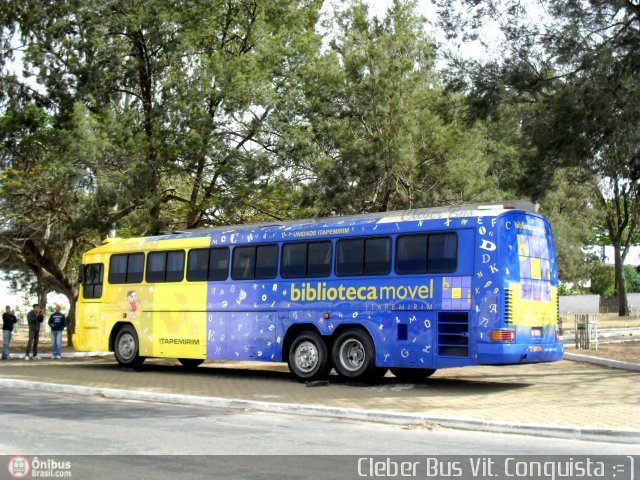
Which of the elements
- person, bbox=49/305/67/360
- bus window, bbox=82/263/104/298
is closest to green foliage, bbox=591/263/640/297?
person, bbox=49/305/67/360

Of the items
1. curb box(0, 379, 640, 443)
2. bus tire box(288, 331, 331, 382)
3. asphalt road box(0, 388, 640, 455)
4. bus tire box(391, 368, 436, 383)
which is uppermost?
bus tire box(288, 331, 331, 382)

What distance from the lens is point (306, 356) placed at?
56.9ft

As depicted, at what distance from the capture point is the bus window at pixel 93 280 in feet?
72.6

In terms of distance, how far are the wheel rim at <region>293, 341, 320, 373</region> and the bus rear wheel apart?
0.45 metres

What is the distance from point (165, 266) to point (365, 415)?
9.48 metres

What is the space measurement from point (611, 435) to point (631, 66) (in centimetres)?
851

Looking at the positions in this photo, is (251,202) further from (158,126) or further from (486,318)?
(486,318)

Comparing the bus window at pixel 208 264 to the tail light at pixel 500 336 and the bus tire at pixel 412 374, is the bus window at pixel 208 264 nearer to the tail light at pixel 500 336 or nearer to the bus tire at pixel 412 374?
the bus tire at pixel 412 374

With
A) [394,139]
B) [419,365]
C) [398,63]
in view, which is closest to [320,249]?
[419,365]

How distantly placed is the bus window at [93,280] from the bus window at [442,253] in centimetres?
1036

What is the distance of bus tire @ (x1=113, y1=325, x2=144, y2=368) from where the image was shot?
2105cm

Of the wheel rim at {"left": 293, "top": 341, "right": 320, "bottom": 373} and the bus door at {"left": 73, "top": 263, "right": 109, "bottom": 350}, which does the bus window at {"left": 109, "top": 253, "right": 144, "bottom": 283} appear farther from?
the wheel rim at {"left": 293, "top": 341, "right": 320, "bottom": 373}

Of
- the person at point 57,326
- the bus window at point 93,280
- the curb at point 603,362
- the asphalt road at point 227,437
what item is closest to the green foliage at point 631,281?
the curb at point 603,362

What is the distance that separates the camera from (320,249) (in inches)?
685
